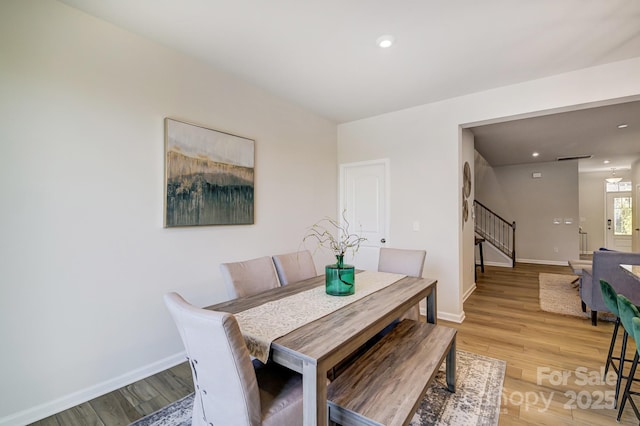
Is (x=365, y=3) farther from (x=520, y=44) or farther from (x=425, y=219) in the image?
(x=425, y=219)

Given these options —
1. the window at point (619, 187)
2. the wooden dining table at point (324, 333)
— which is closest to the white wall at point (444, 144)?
the wooden dining table at point (324, 333)

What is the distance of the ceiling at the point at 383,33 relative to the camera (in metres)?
1.94

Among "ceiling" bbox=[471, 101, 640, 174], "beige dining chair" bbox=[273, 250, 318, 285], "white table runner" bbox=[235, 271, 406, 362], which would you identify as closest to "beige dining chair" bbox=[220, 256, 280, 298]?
"beige dining chair" bbox=[273, 250, 318, 285]

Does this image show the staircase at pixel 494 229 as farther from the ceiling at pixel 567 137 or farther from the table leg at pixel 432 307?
the table leg at pixel 432 307

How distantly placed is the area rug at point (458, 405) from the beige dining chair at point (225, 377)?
0.66 metres

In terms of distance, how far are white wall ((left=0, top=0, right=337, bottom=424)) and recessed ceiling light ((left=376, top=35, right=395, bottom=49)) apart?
1560 millimetres

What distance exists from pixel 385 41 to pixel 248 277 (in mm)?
2156

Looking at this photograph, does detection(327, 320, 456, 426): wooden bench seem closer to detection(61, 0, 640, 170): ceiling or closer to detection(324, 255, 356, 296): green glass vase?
detection(324, 255, 356, 296): green glass vase

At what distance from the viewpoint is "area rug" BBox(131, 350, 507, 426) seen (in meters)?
1.79

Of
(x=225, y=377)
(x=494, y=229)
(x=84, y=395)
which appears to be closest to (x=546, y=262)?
(x=494, y=229)

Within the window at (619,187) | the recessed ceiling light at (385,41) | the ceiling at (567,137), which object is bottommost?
the window at (619,187)

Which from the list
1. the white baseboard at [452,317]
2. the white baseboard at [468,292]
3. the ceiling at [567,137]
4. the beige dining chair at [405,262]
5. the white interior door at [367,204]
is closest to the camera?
the beige dining chair at [405,262]

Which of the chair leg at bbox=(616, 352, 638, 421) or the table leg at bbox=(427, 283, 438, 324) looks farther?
the table leg at bbox=(427, 283, 438, 324)

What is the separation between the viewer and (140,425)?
177 cm
